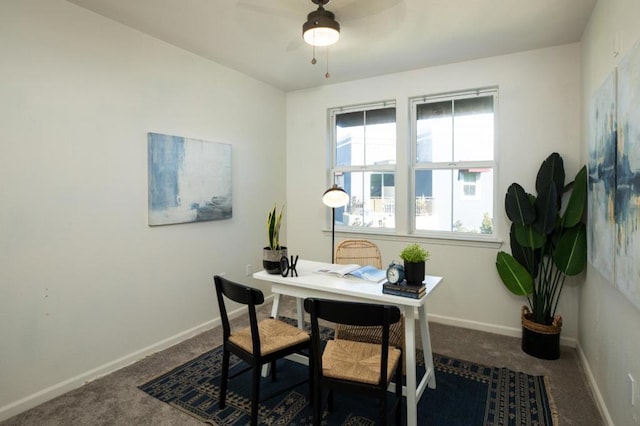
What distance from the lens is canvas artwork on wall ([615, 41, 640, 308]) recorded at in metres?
1.51

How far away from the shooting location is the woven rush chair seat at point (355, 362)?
5.66ft

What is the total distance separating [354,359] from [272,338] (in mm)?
529

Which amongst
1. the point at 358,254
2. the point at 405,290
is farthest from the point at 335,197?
the point at 405,290

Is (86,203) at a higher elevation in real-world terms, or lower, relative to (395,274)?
higher

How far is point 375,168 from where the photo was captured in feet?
13.2

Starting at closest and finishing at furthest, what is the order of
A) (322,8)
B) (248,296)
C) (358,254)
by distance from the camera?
(248,296) → (322,8) → (358,254)

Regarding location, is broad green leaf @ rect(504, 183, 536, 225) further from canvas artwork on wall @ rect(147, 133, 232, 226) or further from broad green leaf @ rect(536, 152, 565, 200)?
canvas artwork on wall @ rect(147, 133, 232, 226)

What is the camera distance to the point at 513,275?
306 cm

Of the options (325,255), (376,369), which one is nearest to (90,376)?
(376,369)

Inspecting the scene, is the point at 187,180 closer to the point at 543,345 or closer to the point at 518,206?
the point at 518,206

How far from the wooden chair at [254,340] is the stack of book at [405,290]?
0.57 metres

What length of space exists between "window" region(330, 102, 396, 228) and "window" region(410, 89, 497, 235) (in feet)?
0.95

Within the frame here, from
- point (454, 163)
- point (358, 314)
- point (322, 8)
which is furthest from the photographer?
point (454, 163)

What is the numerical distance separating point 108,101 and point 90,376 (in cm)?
200
